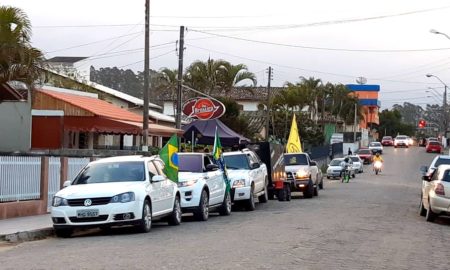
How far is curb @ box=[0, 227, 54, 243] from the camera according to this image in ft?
47.0

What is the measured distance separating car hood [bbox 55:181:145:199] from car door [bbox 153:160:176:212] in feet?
3.68

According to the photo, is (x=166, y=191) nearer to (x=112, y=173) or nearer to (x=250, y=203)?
(x=112, y=173)

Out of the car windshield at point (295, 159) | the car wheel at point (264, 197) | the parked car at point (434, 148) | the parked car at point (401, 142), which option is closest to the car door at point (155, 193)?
the car wheel at point (264, 197)

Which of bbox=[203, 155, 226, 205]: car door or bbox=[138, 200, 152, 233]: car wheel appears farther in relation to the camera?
bbox=[203, 155, 226, 205]: car door

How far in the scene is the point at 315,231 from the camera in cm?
1545

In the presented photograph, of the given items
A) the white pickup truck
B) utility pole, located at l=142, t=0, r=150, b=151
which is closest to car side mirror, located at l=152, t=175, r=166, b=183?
utility pole, located at l=142, t=0, r=150, b=151

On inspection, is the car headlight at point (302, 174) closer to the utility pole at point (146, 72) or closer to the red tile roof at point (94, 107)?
the utility pole at point (146, 72)

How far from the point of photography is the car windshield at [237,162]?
23625 millimetres

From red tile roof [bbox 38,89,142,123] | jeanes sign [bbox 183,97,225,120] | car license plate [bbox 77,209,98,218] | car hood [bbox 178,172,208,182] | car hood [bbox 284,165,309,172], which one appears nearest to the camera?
car license plate [bbox 77,209,98,218]

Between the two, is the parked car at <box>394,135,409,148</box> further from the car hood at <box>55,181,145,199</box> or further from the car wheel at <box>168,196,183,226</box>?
the car hood at <box>55,181,145,199</box>

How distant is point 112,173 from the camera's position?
52.4 feet

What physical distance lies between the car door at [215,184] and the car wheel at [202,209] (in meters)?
0.45

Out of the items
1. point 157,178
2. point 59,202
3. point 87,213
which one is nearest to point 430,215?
point 157,178

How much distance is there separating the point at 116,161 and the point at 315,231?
4705mm
